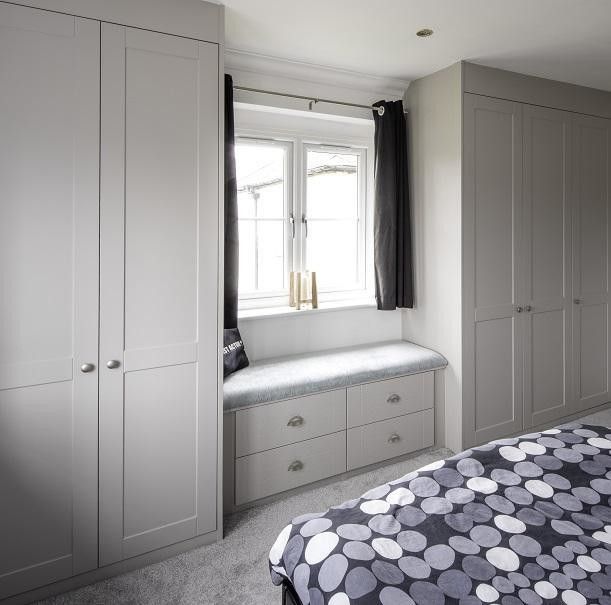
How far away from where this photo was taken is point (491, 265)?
2947 millimetres

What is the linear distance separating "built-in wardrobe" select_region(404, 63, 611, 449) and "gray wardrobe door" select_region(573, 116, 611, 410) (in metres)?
0.01

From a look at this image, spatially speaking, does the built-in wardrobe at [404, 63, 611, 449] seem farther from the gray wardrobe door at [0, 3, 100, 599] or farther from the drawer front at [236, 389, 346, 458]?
the gray wardrobe door at [0, 3, 100, 599]

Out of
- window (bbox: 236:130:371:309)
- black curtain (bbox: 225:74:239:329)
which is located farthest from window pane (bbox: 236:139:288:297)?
black curtain (bbox: 225:74:239:329)

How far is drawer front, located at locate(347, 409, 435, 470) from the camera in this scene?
2.75 metres

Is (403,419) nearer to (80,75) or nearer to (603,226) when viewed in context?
(603,226)

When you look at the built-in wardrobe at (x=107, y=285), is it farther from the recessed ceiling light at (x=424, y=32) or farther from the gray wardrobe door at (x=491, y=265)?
the gray wardrobe door at (x=491, y=265)

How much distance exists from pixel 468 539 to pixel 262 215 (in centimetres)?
232

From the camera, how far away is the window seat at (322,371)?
7.93 ft

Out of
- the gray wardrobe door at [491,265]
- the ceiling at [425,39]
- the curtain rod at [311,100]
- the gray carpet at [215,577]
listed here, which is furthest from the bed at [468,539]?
the curtain rod at [311,100]

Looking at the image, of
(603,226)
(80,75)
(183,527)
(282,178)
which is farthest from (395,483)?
(603,226)

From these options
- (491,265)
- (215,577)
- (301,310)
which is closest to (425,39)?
(491,265)

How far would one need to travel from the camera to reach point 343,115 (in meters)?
3.03

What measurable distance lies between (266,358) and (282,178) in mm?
1234

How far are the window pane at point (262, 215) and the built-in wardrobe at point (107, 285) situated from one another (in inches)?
36.6
